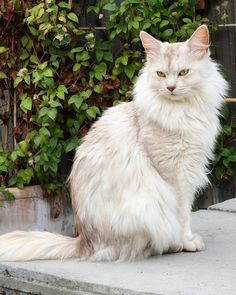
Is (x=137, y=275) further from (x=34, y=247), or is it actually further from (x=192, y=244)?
(x=34, y=247)

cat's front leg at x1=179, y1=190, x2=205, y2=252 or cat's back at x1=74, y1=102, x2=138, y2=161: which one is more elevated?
cat's back at x1=74, y1=102, x2=138, y2=161

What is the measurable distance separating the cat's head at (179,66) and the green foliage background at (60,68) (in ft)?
5.05

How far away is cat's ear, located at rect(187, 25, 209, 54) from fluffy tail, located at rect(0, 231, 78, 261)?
1.25 m

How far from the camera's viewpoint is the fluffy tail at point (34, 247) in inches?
153

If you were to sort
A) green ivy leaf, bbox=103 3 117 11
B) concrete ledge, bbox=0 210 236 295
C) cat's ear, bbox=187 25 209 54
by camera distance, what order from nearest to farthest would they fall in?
concrete ledge, bbox=0 210 236 295 → cat's ear, bbox=187 25 209 54 → green ivy leaf, bbox=103 3 117 11

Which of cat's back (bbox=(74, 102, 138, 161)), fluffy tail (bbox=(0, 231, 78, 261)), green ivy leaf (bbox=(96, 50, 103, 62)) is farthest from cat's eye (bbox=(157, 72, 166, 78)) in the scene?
green ivy leaf (bbox=(96, 50, 103, 62))

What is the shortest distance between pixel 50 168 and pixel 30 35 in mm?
1026

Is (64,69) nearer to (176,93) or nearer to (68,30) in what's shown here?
(68,30)

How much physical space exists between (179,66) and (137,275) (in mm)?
1103

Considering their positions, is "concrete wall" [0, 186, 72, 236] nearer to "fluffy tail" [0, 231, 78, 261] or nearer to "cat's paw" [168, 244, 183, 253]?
"fluffy tail" [0, 231, 78, 261]

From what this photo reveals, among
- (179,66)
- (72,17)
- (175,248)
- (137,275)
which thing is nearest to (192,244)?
(175,248)

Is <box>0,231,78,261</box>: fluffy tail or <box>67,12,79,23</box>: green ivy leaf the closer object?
<box>0,231,78,261</box>: fluffy tail

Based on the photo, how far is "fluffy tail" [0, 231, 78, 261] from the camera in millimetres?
3887

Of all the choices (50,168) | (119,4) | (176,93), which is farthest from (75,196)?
(119,4)
